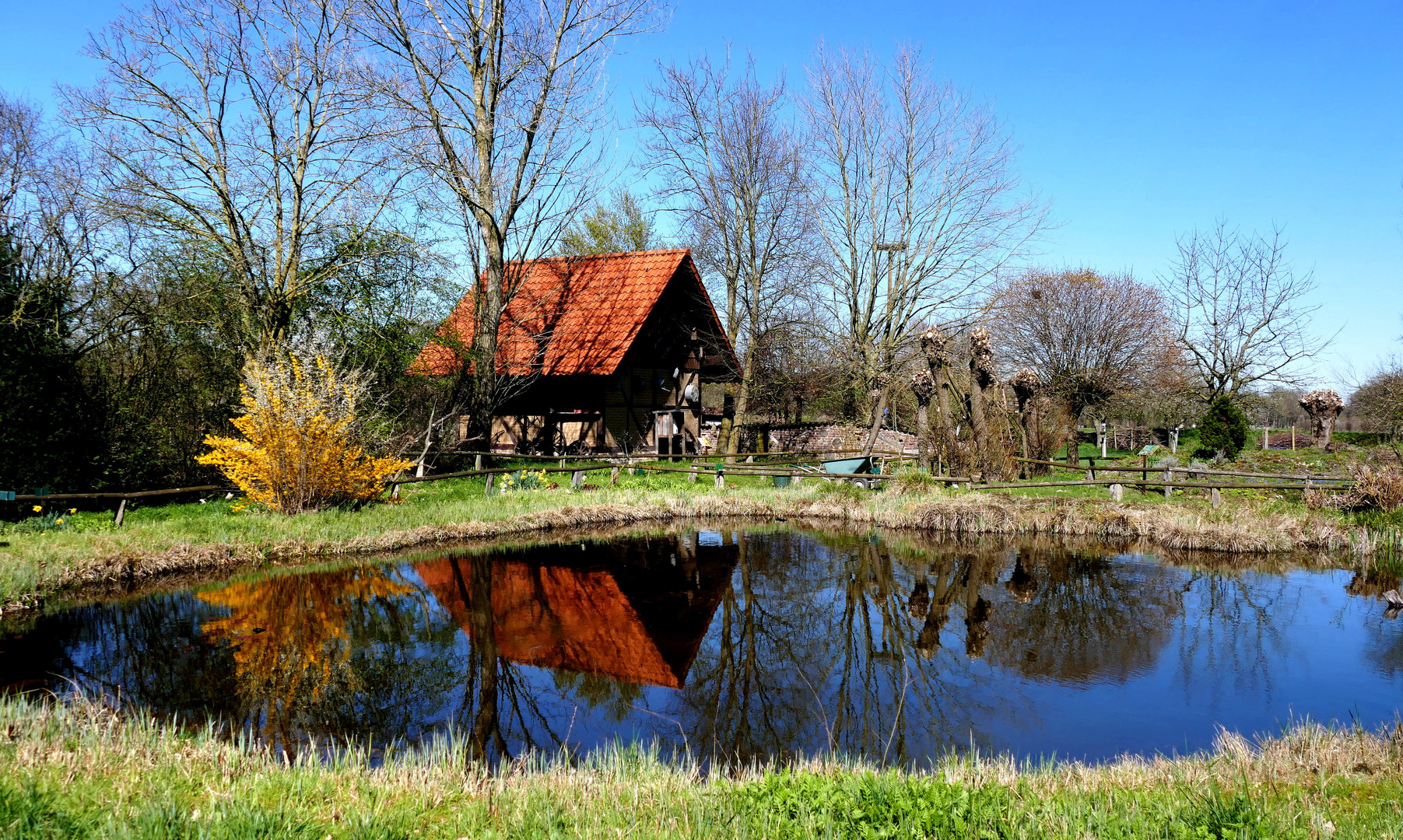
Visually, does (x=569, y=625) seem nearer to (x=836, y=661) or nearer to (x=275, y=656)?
(x=275, y=656)

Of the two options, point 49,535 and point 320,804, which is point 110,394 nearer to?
point 49,535

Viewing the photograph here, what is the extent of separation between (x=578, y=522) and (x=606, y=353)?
25.6 feet

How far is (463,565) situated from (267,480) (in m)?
3.57

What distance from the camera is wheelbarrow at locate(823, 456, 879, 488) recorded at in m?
18.0

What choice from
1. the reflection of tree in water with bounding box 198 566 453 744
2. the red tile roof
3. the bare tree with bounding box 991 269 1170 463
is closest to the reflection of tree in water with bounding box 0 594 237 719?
the reflection of tree in water with bounding box 198 566 453 744

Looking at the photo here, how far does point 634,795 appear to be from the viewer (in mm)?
4086

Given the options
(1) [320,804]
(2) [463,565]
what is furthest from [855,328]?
(1) [320,804]

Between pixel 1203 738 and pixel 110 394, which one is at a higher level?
pixel 110 394

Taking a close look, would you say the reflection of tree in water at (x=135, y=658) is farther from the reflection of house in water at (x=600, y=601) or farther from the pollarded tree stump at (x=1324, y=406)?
the pollarded tree stump at (x=1324, y=406)

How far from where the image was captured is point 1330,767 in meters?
4.73

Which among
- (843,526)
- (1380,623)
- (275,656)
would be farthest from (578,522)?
(1380,623)

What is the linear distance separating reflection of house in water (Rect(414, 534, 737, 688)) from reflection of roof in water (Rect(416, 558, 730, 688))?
12 mm

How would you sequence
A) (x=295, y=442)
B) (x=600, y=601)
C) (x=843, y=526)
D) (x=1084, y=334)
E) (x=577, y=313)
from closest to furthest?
(x=600, y=601), (x=295, y=442), (x=843, y=526), (x=577, y=313), (x=1084, y=334)

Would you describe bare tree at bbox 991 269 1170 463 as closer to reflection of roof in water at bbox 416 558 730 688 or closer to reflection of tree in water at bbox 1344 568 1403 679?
reflection of tree in water at bbox 1344 568 1403 679
